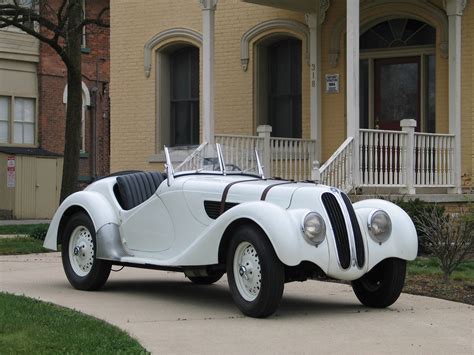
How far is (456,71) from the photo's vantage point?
16500 mm

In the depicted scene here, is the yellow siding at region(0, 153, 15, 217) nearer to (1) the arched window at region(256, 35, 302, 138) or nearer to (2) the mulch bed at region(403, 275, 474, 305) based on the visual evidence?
(1) the arched window at region(256, 35, 302, 138)

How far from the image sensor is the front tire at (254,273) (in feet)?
27.6

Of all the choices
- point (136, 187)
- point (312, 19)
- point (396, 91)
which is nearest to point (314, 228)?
point (136, 187)

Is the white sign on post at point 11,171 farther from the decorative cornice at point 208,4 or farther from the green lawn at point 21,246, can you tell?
the decorative cornice at point 208,4

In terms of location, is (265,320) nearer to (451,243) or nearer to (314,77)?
(451,243)

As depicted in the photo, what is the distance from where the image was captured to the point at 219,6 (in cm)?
2002

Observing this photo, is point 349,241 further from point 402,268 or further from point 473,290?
point 473,290

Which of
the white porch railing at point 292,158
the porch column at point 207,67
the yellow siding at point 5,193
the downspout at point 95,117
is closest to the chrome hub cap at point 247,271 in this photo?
the porch column at point 207,67

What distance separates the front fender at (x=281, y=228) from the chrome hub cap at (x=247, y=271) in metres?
0.28

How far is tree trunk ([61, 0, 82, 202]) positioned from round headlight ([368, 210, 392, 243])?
1157 centimetres

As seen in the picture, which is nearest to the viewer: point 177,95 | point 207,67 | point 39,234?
point 207,67

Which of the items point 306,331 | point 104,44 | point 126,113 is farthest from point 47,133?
point 306,331

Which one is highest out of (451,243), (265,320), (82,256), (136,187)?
(136,187)

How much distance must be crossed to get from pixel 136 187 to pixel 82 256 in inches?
39.0
